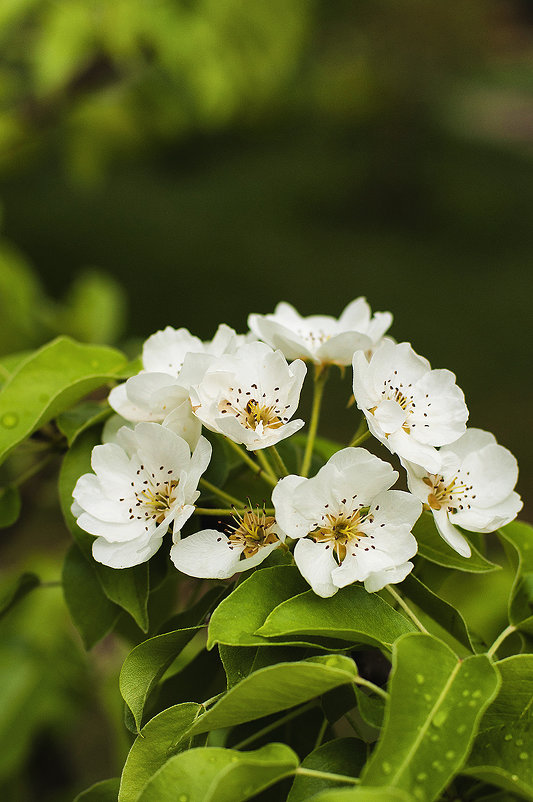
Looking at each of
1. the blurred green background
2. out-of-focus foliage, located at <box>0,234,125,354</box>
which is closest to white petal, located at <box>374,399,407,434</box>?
the blurred green background

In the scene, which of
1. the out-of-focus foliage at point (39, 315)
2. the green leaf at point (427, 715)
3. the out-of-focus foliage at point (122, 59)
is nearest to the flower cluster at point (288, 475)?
the green leaf at point (427, 715)

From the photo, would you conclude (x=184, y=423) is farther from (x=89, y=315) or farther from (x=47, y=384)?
(x=89, y=315)

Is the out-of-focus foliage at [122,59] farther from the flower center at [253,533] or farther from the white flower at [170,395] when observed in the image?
the flower center at [253,533]

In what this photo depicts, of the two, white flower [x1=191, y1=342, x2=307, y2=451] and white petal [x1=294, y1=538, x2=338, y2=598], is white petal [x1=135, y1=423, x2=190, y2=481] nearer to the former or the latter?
white flower [x1=191, y1=342, x2=307, y2=451]

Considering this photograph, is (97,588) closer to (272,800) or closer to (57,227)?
(272,800)

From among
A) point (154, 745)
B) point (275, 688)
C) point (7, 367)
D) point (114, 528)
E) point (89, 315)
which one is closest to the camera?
point (275, 688)

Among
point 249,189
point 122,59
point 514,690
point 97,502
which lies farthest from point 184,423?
point 249,189
